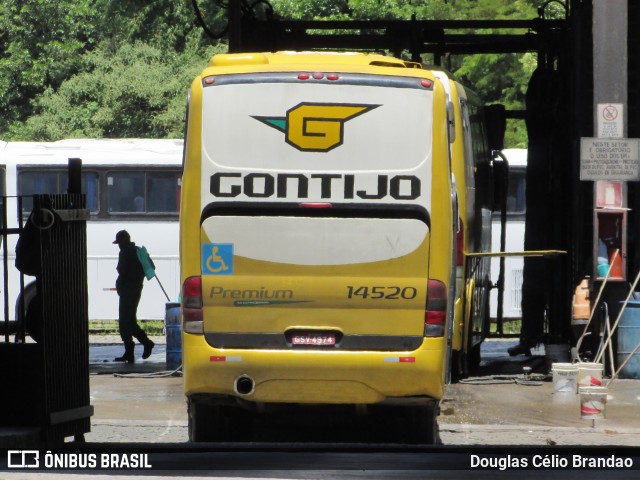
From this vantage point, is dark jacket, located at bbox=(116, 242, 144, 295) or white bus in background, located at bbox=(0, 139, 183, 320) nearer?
dark jacket, located at bbox=(116, 242, 144, 295)

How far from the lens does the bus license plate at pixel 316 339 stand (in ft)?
36.9

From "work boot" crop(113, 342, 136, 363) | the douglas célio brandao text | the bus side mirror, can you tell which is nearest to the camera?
the douglas célio brandao text

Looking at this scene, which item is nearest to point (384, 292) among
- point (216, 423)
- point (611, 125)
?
point (216, 423)

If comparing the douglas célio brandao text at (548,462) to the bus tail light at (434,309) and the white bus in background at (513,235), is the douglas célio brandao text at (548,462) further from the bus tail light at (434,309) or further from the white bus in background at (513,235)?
the white bus in background at (513,235)

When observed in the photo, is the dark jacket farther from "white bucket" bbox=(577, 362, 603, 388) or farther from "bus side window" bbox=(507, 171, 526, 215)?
"bus side window" bbox=(507, 171, 526, 215)

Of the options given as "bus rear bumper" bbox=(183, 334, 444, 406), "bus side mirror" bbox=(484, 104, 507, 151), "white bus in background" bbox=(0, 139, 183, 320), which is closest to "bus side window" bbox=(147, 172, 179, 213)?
"white bus in background" bbox=(0, 139, 183, 320)

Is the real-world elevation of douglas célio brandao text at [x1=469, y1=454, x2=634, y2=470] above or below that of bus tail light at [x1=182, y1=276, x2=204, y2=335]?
below

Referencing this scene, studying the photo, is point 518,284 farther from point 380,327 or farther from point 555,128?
A: point 380,327

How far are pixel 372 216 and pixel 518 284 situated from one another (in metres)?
18.3

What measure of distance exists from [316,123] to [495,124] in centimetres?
1057

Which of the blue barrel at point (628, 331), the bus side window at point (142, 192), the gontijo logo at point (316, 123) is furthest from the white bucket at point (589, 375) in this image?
the bus side window at point (142, 192)

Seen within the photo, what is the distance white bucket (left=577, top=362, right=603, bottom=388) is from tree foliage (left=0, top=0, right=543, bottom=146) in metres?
28.1

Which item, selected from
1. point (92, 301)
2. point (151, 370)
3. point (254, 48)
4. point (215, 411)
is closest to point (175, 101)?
point (92, 301)

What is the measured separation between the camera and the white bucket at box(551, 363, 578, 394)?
50.0 ft
